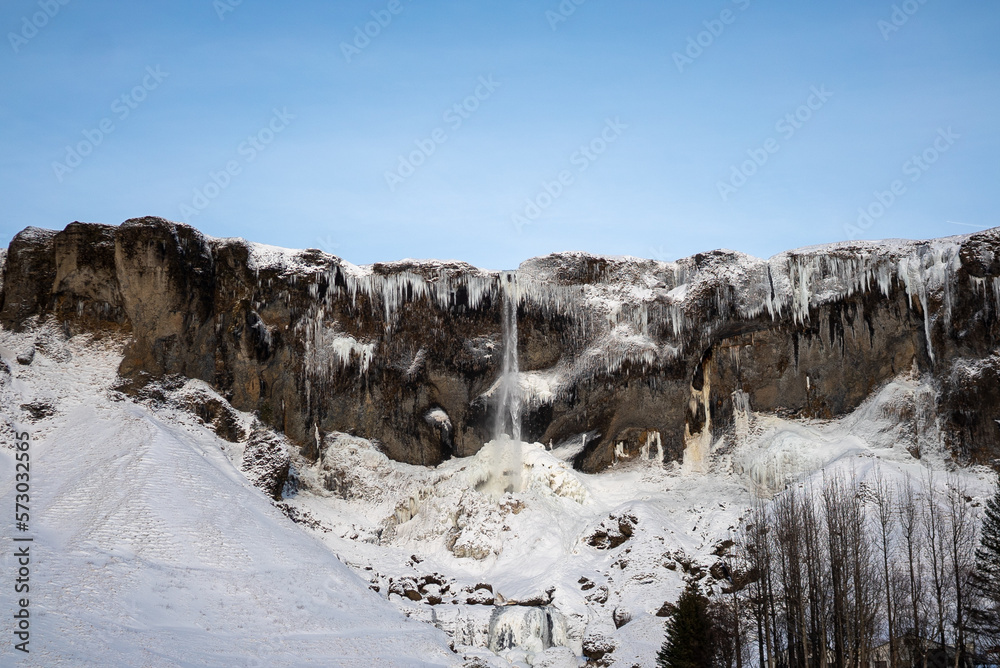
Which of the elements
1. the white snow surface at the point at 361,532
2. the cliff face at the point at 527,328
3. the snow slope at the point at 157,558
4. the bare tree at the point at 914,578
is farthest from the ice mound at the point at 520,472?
the bare tree at the point at 914,578

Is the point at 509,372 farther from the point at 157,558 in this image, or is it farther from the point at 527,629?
the point at 157,558

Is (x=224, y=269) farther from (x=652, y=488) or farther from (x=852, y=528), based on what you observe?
(x=852, y=528)

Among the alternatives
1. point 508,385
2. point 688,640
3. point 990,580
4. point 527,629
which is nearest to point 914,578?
point 990,580

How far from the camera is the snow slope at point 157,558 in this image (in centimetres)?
3148

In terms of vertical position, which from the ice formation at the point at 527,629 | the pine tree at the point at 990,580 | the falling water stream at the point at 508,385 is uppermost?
the falling water stream at the point at 508,385

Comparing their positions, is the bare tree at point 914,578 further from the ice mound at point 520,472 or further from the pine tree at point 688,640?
the ice mound at point 520,472

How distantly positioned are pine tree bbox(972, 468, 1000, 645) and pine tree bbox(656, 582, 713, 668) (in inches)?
342

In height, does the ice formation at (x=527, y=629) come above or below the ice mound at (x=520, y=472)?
below

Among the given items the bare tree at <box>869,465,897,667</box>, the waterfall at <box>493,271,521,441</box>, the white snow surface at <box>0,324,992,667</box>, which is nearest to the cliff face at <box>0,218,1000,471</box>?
the waterfall at <box>493,271,521,441</box>

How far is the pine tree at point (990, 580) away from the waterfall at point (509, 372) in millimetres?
24427

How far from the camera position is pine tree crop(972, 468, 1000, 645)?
33.9m

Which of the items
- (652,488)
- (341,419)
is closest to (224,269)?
(341,419)

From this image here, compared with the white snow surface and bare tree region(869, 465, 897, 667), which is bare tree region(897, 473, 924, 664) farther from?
the white snow surface

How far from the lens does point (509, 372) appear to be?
5491 centimetres
